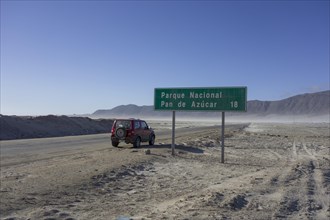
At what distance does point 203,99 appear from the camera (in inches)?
805

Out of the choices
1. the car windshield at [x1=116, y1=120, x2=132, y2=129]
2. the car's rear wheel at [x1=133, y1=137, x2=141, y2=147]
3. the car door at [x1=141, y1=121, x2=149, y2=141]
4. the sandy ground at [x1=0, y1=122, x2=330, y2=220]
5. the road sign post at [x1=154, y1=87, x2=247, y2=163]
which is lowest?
the sandy ground at [x1=0, y1=122, x2=330, y2=220]

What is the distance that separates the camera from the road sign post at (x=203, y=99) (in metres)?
19.3

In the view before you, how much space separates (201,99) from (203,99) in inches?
4.2

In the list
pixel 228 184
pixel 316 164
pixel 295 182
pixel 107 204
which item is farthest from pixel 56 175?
pixel 316 164

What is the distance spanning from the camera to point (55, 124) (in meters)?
52.6

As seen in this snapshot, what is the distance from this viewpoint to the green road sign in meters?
19.4

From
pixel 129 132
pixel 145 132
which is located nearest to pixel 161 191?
pixel 129 132

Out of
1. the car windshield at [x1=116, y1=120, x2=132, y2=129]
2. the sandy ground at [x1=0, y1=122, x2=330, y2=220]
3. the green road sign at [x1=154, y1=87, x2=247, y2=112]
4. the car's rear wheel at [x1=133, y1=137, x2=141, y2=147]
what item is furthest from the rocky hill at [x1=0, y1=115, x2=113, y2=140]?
the sandy ground at [x1=0, y1=122, x2=330, y2=220]

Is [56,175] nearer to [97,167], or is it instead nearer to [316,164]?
[97,167]

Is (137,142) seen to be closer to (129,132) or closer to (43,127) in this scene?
(129,132)

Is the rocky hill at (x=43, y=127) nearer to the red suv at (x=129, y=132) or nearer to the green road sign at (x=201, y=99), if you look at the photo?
the red suv at (x=129, y=132)

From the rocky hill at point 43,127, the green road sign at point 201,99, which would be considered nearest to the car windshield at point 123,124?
the green road sign at point 201,99

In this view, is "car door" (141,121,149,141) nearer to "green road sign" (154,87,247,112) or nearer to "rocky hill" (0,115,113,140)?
"green road sign" (154,87,247,112)

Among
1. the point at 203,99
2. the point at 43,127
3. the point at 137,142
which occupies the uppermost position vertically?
the point at 203,99
